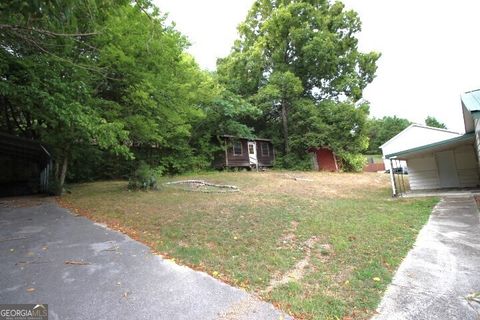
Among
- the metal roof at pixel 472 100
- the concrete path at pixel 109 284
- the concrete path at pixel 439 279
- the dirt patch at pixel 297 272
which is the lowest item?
the concrete path at pixel 439 279

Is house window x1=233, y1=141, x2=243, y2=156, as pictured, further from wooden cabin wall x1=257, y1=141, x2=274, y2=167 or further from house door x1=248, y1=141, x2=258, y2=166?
wooden cabin wall x1=257, y1=141, x2=274, y2=167

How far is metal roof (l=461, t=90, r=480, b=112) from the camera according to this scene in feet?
22.0

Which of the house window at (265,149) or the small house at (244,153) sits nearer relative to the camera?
the small house at (244,153)

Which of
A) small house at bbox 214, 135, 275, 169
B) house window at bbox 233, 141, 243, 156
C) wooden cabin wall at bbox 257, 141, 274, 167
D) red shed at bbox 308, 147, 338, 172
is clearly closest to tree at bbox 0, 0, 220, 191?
small house at bbox 214, 135, 275, 169

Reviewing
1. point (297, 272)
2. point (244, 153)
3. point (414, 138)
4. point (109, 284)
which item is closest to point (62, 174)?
point (109, 284)

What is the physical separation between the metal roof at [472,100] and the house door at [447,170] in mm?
6566

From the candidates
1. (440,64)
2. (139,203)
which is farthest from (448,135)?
(139,203)

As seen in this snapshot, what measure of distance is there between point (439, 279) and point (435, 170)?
13.2m

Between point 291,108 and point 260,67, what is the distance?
16.1ft

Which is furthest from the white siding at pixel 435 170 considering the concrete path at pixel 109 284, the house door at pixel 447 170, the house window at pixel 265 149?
the concrete path at pixel 109 284

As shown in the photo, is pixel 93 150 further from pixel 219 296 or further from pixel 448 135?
pixel 448 135

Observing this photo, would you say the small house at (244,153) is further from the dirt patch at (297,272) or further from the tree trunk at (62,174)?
the dirt patch at (297,272)

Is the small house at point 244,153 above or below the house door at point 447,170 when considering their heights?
above

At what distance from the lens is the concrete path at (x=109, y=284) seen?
305 cm
